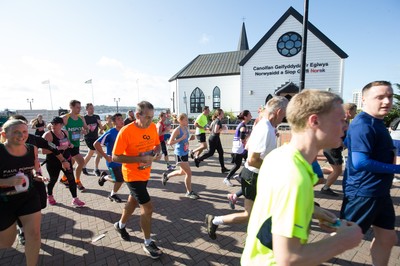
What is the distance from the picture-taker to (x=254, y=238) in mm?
1228

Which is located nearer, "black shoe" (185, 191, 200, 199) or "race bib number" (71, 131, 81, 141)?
"black shoe" (185, 191, 200, 199)

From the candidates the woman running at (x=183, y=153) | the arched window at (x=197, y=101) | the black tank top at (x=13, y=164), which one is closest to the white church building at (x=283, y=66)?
the arched window at (x=197, y=101)

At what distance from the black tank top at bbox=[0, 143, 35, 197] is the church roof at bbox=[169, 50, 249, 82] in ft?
90.2

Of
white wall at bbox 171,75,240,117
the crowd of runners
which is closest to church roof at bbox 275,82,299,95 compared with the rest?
white wall at bbox 171,75,240,117

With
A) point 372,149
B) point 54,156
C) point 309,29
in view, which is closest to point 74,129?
point 54,156

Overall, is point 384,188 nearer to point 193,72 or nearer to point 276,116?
point 276,116

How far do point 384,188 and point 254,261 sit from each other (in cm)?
171

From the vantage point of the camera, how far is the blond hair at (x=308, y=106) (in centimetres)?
112

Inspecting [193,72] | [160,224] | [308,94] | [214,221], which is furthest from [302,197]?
[193,72]

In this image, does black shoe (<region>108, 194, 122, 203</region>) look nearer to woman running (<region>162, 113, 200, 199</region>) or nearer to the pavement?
the pavement

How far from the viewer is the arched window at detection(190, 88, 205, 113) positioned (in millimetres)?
30188

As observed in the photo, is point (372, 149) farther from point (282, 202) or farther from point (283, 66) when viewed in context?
point (283, 66)

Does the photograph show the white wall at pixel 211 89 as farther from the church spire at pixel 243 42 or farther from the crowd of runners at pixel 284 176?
the crowd of runners at pixel 284 176

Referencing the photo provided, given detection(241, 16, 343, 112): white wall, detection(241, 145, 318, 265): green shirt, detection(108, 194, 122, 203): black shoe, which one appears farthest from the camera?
detection(241, 16, 343, 112): white wall
